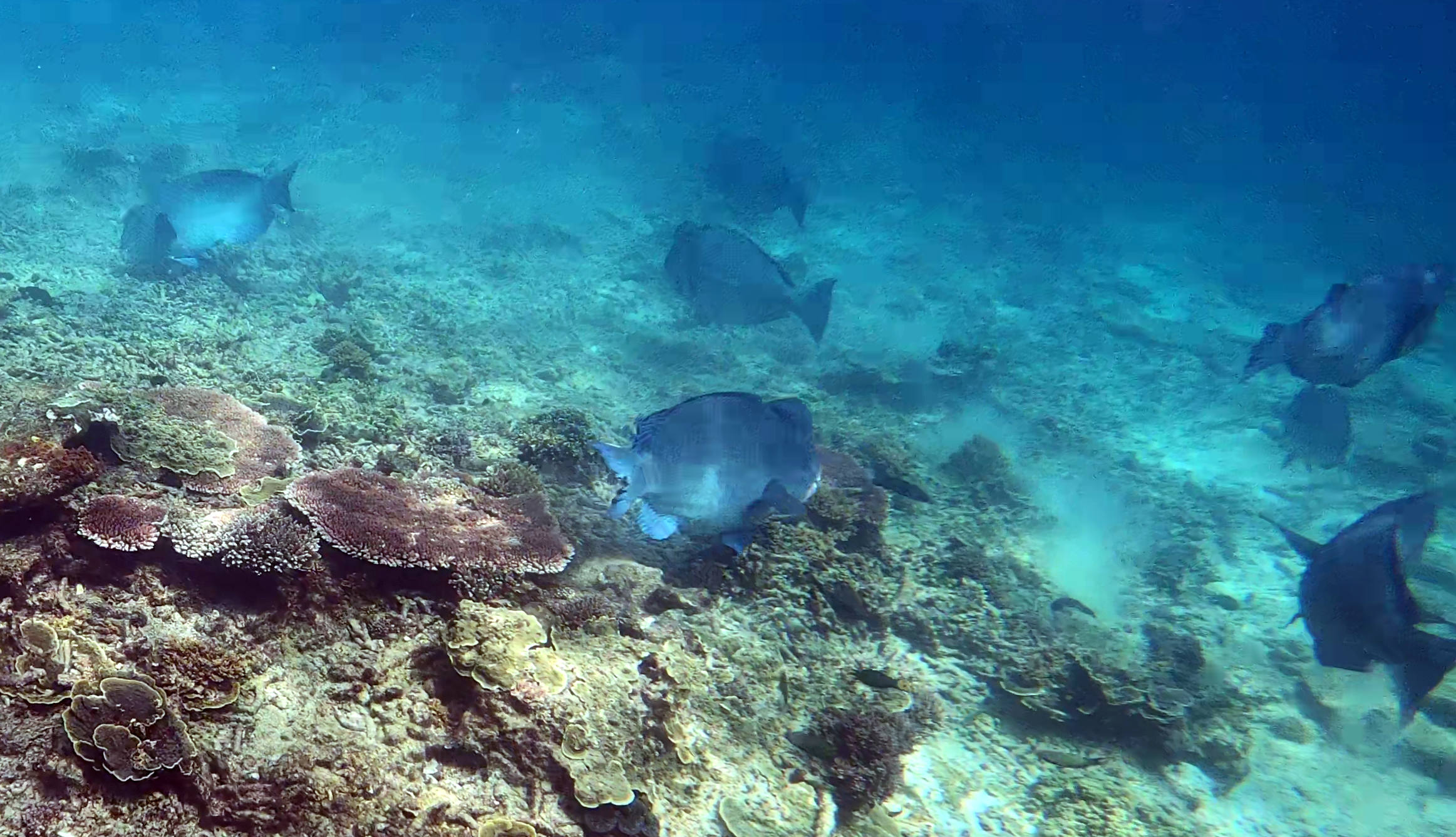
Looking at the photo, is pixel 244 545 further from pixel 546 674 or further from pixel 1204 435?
pixel 1204 435

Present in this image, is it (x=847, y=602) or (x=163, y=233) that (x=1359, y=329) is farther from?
(x=163, y=233)

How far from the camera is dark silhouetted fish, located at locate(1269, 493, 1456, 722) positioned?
14.3 ft

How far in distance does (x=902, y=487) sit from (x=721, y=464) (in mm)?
3362

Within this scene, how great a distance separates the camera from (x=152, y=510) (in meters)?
2.80

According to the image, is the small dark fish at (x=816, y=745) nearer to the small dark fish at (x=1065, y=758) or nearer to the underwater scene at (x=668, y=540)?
the underwater scene at (x=668, y=540)

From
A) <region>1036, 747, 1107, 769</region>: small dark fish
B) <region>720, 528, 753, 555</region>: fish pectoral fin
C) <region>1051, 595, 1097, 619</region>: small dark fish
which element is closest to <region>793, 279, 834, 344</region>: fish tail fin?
<region>1051, 595, 1097, 619</region>: small dark fish

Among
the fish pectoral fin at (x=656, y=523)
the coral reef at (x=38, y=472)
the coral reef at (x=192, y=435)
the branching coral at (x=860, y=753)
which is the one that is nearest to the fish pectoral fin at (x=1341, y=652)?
the branching coral at (x=860, y=753)

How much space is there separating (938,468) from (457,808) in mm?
6528

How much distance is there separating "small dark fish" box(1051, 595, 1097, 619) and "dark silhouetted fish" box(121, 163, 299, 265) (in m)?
9.18

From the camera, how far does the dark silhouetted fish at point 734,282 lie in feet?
28.9

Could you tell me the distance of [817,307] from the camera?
9.57m

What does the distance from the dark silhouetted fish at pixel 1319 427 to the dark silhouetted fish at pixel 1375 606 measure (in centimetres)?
500

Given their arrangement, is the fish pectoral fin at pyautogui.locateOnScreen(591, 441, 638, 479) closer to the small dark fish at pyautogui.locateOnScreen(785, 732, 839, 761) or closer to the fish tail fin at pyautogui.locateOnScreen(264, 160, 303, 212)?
the small dark fish at pyautogui.locateOnScreen(785, 732, 839, 761)

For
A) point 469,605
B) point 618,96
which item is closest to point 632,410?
point 469,605
